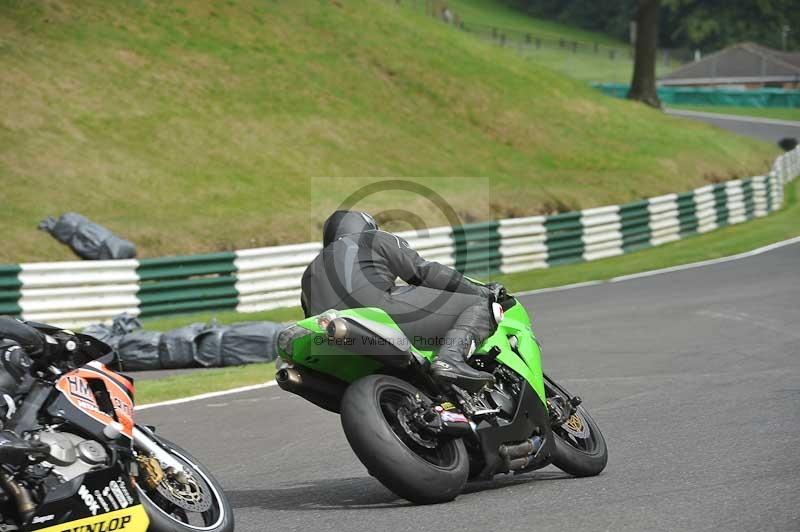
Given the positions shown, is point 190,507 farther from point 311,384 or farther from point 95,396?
point 311,384

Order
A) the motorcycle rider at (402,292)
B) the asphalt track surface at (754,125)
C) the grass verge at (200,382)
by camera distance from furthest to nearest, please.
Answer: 1. the asphalt track surface at (754,125)
2. the grass verge at (200,382)
3. the motorcycle rider at (402,292)

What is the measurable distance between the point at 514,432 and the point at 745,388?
3.67 m

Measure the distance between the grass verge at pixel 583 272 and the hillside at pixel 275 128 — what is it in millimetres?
4261

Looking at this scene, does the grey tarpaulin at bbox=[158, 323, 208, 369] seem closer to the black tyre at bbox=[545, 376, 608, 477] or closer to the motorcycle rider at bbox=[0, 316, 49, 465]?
the black tyre at bbox=[545, 376, 608, 477]

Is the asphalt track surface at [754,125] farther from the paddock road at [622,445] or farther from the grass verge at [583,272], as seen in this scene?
the paddock road at [622,445]

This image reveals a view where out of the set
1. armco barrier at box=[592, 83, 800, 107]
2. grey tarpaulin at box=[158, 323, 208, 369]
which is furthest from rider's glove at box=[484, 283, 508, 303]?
armco barrier at box=[592, 83, 800, 107]

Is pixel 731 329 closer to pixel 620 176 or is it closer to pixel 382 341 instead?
pixel 382 341

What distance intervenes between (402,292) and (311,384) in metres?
0.71

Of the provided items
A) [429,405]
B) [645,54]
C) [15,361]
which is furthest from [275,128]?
[15,361]

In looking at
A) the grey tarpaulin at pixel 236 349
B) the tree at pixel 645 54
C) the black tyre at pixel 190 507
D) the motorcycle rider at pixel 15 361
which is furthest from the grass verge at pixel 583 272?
the tree at pixel 645 54

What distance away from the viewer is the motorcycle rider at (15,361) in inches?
186

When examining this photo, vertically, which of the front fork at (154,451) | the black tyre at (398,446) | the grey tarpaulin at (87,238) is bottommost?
the grey tarpaulin at (87,238)

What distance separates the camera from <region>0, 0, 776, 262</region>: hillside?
2383cm

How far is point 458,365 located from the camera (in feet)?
20.5
